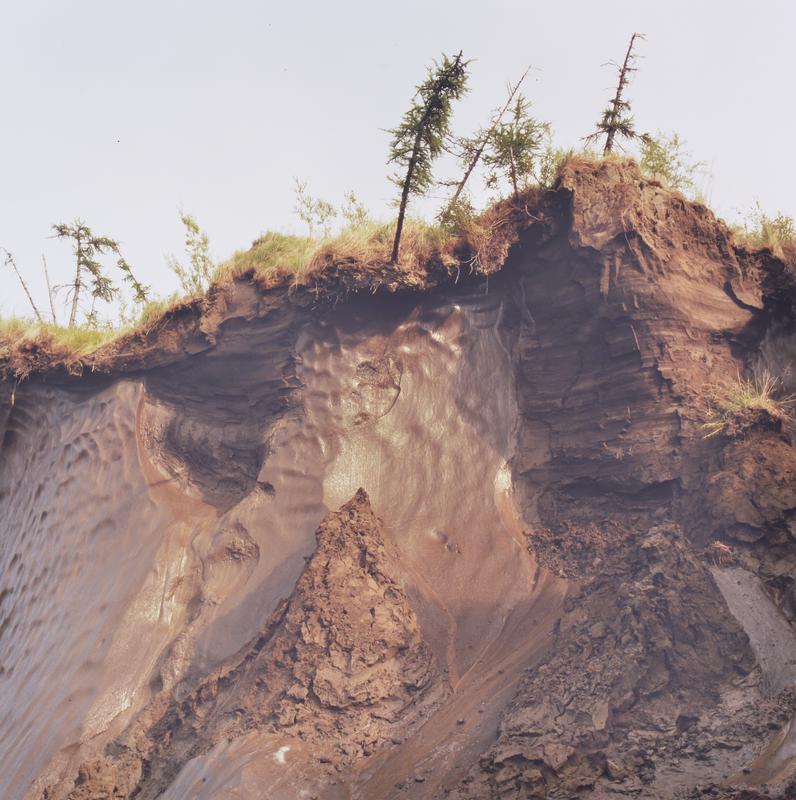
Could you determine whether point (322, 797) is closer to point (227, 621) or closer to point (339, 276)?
point (227, 621)

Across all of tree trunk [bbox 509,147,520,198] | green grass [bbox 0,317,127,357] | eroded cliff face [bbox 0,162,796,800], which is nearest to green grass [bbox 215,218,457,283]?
eroded cliff face [bbox 0,162,796,800]

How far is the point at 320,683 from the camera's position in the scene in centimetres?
705

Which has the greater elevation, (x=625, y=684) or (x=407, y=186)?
(x=407, y=186)

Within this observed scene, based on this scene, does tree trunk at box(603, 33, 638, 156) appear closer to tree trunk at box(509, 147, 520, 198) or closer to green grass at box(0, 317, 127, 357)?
tree trunk at box(509, 147, 520, 198)

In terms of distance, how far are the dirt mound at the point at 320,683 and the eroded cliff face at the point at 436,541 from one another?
3cm

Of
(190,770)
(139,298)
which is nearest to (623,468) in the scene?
(190,770)

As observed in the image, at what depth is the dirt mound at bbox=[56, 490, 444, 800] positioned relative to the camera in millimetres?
6969

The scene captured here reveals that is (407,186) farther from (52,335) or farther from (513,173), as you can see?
(52,335)

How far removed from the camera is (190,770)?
6969 millimetres

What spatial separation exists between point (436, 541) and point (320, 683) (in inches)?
75.9

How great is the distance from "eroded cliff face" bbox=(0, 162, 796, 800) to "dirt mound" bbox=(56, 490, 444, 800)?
3 cm

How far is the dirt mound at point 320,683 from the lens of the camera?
6.97m

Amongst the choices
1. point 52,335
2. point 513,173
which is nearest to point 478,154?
point 513,173

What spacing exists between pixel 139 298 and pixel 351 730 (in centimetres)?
901
